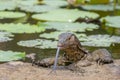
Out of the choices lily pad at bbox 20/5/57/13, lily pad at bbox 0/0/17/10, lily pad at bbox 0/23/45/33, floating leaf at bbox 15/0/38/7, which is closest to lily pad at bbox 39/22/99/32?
lily pad at bbox 0/23/45/33

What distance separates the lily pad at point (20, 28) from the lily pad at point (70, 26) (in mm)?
205

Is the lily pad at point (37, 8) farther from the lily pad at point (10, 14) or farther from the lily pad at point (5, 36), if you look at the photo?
the lily pad at point (5, 36)

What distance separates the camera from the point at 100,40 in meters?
5.55

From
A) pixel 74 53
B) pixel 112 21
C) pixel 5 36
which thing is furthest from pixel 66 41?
pixel 112 21

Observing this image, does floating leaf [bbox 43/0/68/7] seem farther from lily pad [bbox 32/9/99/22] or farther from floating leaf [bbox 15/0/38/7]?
lily pad [bbox 32/9/99/22]

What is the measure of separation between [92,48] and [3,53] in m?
1.14

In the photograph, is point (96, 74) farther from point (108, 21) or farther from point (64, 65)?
point (108, 21)

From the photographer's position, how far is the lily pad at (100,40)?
17.5 feet


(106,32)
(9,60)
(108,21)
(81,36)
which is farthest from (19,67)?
(108,21)

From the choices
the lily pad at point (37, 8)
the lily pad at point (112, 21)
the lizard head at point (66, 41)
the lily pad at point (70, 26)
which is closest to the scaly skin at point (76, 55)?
the lizard head at point (66, 41)

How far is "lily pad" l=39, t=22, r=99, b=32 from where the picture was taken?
20.6ft

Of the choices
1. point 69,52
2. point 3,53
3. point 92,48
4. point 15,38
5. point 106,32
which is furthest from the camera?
point 106,32

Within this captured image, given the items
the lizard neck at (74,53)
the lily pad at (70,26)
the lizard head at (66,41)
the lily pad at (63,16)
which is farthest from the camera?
the lily pad at (63,16)

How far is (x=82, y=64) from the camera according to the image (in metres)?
4.29
